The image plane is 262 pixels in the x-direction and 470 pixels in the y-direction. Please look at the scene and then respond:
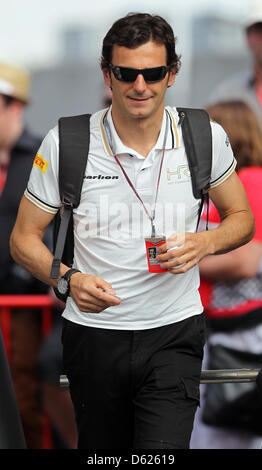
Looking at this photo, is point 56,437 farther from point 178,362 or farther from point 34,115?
point 34,115

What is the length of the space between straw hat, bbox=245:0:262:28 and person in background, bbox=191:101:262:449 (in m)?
1.61

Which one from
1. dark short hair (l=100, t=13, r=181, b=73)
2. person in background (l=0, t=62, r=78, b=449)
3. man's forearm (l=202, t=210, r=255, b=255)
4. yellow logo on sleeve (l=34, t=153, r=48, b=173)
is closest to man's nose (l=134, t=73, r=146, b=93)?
dark short hair (l=100, t=13, r=181, b=73)

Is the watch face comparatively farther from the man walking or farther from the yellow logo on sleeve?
the yellow logo on sleeve

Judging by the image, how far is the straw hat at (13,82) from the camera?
5.37m

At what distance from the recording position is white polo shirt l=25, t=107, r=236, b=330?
271 centimetres

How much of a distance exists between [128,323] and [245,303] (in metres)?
1.24

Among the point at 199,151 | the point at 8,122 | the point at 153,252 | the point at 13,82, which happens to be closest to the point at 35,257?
the point at 153,252

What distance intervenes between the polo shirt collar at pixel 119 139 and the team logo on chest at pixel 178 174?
0.08m

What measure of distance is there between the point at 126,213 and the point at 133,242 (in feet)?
0.35

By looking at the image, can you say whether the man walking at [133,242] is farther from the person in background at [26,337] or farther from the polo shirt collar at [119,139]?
the person in background at [26,337]

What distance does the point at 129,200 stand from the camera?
8.88ft

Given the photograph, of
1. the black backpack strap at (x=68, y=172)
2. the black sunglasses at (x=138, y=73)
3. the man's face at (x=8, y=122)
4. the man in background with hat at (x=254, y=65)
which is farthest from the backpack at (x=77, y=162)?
the man in background with hat at (x=254, y=65)

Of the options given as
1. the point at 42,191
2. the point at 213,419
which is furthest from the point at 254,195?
the point at 42,191

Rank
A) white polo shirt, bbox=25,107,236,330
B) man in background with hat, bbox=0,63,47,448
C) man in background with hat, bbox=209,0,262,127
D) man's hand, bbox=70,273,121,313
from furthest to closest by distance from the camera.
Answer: man in background with hat, bbox=209,0,262,127 → man in background with hat, bbox=0,63,47,448 → white polo shirt, bbox=25,107,236,330 → man's hand, bbox=70,273,121,313
